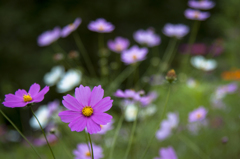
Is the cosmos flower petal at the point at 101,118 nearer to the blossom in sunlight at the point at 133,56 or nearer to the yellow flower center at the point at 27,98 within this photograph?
the yellow flower center at the point at 27,98

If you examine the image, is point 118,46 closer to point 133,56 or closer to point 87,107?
point 133,56

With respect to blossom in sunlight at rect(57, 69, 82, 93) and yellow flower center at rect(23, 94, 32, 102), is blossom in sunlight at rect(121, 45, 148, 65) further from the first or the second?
yellow flower center at rect(23, 94, 32, 102)

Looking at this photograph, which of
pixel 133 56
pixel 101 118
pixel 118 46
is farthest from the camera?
Answer: pixel 118 46

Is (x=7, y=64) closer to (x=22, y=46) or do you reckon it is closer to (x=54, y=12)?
(x=22, y=46)

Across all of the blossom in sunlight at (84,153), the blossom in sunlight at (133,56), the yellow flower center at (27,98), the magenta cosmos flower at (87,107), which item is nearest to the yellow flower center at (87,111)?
the magenta cosmos flower at (87,107)

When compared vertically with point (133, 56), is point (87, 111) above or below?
above

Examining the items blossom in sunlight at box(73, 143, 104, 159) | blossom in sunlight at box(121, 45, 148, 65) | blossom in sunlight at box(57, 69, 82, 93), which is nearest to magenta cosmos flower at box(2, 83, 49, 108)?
blossom in sunlight at box(73, 143, 104, 159)

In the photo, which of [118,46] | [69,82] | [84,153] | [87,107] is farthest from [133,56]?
[87,107]

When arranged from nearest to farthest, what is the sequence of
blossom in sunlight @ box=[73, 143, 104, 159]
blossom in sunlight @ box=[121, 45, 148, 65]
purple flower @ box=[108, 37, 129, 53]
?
blossom in sunlight @ box=[73, 143, 104, 159] → blossom in sunlight @ box=[121, 45, 148, 65] → purple flower @ box=[108, 37, 129, 53]

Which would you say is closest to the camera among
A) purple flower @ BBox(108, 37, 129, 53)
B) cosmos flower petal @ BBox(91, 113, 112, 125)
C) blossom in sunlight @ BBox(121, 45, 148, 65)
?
cosmos flower petal @ BBox(91, 113, 112, 125)
